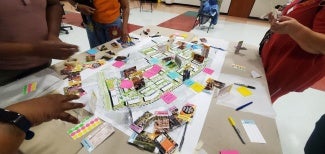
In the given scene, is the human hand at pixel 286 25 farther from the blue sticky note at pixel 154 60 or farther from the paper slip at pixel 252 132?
the blue sticky note at pixel 154 60

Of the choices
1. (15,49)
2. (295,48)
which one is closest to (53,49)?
(15,49)

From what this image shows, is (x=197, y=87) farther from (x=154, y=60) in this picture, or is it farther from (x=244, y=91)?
(x=154, y=60)

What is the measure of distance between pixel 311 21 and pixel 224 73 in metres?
0.54

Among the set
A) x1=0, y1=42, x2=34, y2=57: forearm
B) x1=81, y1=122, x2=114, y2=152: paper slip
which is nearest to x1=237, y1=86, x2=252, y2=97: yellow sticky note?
x1=81, y1=122, x2=114, y2=152: paper slip

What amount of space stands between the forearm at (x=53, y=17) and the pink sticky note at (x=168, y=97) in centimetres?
76

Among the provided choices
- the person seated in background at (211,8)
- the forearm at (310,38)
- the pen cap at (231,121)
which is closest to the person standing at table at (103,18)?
the pen cap at (231,121)

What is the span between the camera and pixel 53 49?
870 mm

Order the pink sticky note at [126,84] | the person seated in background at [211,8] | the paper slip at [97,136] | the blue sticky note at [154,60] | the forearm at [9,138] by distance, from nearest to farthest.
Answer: the forearm at [9,138] → the paper slip at [97,136] → the pink sticky note at [126,84] → the blue sticky note at [154,60] → the person seated in background at [211,8]

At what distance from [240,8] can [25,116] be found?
6308mm

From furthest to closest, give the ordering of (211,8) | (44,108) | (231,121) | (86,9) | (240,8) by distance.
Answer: (240,8) → (211,8) → (86,9) → (231,121) → (44,108)

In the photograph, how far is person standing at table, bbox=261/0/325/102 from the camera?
37.5 inches

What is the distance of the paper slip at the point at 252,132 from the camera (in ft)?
2.64

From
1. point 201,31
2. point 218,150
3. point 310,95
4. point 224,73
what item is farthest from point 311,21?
point 201,31

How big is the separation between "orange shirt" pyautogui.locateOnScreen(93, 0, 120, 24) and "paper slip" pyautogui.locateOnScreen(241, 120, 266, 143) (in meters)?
1.34
